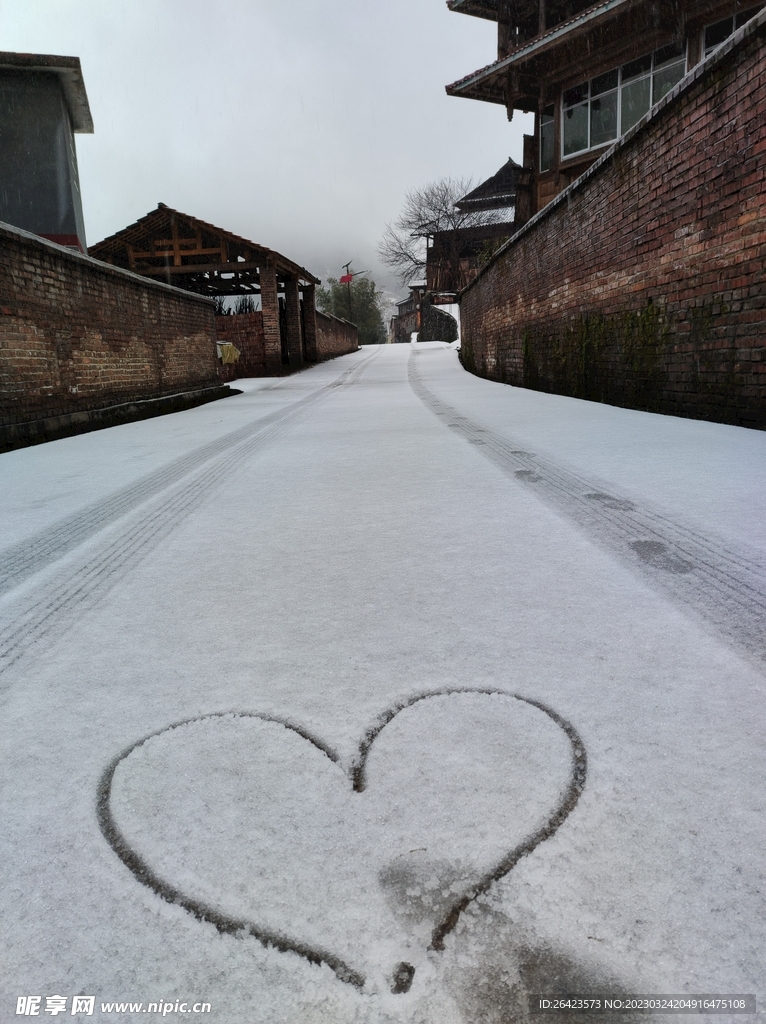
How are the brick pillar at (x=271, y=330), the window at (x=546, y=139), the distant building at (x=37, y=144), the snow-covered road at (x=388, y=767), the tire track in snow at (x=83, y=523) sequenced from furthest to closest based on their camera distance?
1. the brick pillar at (x=271, y=330)
2. the window at (x=546, y=139)
3. the distant building at (x=37, y=144)
4. the tire track in snow at (x=83, y=523)
5. the snow-covered road at (x=388, y=767)

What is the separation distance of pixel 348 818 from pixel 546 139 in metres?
15.6

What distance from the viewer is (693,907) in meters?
0.65

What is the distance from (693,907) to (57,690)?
1.08 m

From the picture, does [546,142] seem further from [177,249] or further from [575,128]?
[177,249]

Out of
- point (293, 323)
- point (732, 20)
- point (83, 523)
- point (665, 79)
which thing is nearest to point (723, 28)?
point (732, 20)

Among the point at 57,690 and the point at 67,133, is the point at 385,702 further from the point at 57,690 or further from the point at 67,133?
the point at 67,133

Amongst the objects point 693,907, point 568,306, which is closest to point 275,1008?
point 693,907

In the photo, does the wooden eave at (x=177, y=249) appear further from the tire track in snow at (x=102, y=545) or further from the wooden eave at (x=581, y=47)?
the tire track in snow at (x=102, y=545)

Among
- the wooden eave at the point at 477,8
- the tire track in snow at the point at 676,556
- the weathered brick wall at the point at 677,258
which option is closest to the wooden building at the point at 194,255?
the wooden eave at the point at 477,8

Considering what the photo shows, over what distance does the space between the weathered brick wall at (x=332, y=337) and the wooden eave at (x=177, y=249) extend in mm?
5606

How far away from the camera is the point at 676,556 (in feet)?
5.45

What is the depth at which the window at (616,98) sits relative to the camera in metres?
11.0

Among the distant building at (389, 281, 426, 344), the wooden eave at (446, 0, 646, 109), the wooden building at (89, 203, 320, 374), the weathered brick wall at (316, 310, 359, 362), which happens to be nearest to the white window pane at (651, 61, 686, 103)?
the wooden eave at (446, 0, 646, 109)

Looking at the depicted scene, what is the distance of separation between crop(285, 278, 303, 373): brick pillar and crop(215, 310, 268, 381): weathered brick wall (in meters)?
1.40
